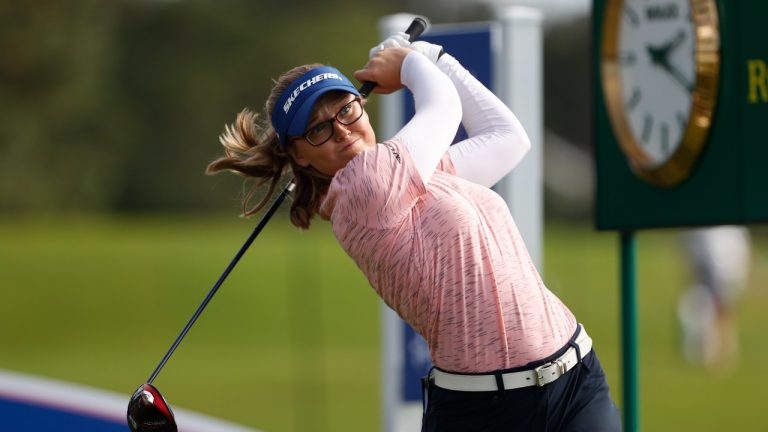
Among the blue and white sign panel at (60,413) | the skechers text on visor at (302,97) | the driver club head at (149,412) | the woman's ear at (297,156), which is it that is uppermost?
the skechers text on visor at (302,97)

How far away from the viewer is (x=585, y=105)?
39531mm

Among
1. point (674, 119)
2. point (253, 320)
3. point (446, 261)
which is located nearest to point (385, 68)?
point (446, 261)

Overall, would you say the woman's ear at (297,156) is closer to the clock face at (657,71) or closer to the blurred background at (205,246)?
the blurred background at (205,246)

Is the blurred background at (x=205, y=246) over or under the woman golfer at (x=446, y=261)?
under

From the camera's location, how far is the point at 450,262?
3.23 m

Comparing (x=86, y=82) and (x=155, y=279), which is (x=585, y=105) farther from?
(x=155, y=279)

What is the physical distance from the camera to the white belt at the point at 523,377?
3225 mm

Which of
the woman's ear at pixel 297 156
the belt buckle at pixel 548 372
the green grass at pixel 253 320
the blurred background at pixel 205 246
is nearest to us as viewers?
the belt buckle at pixel 548 372

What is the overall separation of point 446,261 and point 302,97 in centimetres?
50

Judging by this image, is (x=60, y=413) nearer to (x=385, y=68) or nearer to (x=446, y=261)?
(x=385, y=68)

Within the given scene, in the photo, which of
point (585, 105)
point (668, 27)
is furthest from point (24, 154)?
point (668, 27)

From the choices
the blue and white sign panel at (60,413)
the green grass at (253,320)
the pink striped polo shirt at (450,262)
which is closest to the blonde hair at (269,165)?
the pink striped polo shirt at (450,262)

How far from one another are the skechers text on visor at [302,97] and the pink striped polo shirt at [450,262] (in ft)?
0.51

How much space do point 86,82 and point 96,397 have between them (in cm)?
2283
